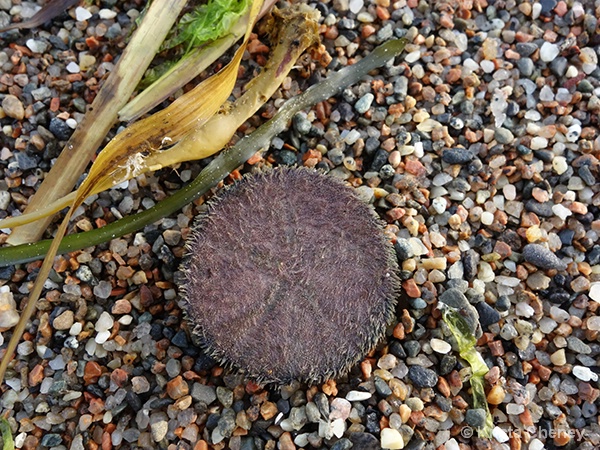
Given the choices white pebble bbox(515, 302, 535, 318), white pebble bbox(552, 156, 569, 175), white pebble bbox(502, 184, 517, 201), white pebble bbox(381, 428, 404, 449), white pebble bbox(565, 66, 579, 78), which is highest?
white pebble bbox(565, 66, 579, 78)

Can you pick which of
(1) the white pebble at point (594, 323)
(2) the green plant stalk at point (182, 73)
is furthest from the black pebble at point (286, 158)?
(1) the white pebble at point (594, 323)

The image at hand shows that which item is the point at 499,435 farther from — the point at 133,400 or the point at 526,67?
the point at 526,67

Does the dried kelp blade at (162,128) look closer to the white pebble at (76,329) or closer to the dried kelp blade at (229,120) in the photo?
the dried kelp blade at (229,120)

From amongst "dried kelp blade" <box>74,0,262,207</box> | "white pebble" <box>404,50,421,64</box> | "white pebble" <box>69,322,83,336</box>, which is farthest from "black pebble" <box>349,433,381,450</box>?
"white pebble" <box>404,50,421,64</box>

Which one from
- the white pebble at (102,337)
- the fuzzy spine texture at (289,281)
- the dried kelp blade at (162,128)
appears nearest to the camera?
the fuzzy spine texture at (289,281)

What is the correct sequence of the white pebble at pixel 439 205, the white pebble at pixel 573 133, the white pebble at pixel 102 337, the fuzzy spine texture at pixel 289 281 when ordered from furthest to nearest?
1. the white pebble at pixel 573 133
2. the white pebble at pixel 439 205
3. the white pebble at pixel 102 337
4. the fuzzy spine texture at pixel 289 281

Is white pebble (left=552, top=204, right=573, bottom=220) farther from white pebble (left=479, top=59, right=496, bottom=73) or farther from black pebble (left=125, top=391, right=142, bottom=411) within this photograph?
black pebble (left=125, top=391, right=142, bottom=411)
